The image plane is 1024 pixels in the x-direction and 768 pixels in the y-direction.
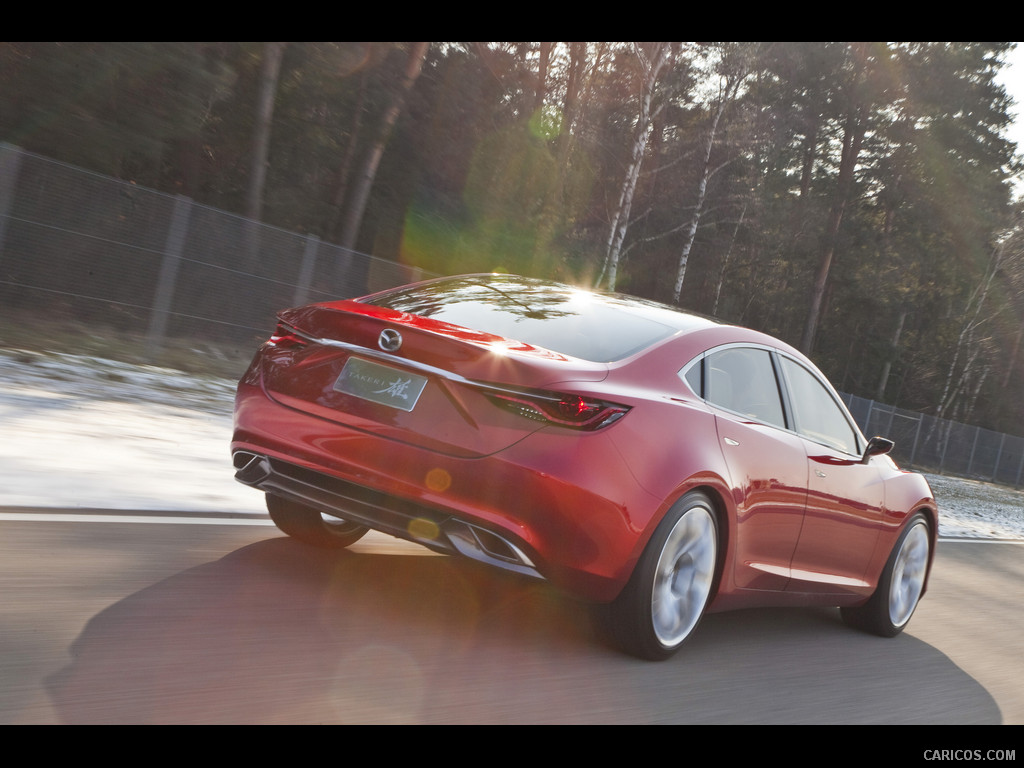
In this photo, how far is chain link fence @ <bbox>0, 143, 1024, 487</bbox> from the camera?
12.9 metres

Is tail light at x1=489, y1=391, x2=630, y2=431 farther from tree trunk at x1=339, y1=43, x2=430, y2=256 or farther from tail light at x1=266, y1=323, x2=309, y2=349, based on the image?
tree trunk at x1=339, y1=43, x2=430, y2=256

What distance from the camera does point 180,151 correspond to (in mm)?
23859

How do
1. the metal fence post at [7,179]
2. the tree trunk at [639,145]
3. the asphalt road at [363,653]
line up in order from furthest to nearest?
the tree trunk at [639,145], the metal fence post at [7,179], the asphalt road at [363,653]

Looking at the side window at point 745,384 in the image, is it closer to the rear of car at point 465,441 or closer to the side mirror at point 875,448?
the rear of car at point 465,441

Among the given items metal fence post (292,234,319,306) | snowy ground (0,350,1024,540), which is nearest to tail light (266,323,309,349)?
snowy ground (0,350,1024,540)

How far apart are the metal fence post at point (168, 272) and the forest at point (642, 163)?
3756 millimetres

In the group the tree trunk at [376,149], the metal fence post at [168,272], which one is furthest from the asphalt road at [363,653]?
the tree trunk at [376,149]

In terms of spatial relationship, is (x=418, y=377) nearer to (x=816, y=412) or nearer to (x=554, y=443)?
(x=554, y=443)

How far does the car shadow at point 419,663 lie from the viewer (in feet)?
12.3

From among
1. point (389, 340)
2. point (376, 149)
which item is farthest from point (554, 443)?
point (376, 149)

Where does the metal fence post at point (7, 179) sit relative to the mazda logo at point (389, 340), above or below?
above

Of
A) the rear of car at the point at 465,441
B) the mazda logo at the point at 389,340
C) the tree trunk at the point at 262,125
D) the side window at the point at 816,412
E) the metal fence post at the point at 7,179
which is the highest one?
the tree trunk at the point at 262,125

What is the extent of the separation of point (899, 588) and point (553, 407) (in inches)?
146

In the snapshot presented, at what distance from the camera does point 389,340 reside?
4645mm
